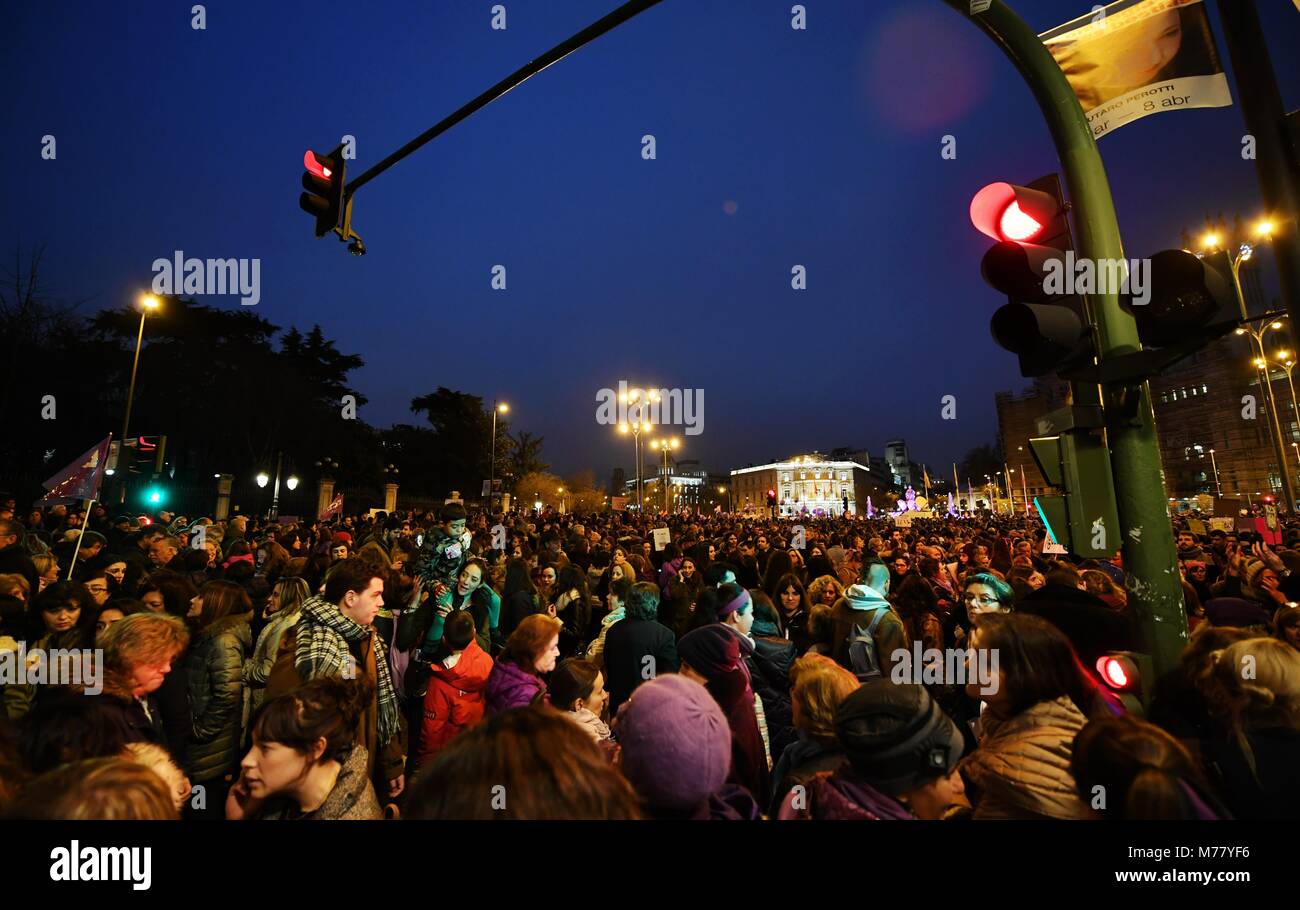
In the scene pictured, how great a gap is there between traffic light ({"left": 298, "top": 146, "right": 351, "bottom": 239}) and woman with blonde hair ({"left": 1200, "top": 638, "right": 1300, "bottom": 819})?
26.0ft

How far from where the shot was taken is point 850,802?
193 cm

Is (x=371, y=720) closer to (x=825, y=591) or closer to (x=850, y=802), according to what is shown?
(x=850, y=802)

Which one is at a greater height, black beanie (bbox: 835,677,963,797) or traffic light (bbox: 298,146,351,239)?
traffic light (bbox: 298,146,351,239)

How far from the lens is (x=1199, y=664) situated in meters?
2.43

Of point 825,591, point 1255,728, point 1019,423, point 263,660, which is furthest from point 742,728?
point 1019,423

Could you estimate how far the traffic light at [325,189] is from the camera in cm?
611

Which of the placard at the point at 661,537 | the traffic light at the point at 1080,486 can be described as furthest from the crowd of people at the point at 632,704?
the placard at the point at 661,537

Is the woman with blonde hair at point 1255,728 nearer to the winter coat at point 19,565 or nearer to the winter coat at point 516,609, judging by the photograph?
the winter coat at point 516,609

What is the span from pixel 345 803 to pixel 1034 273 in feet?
13.8

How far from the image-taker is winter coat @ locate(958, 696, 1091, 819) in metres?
1.96
